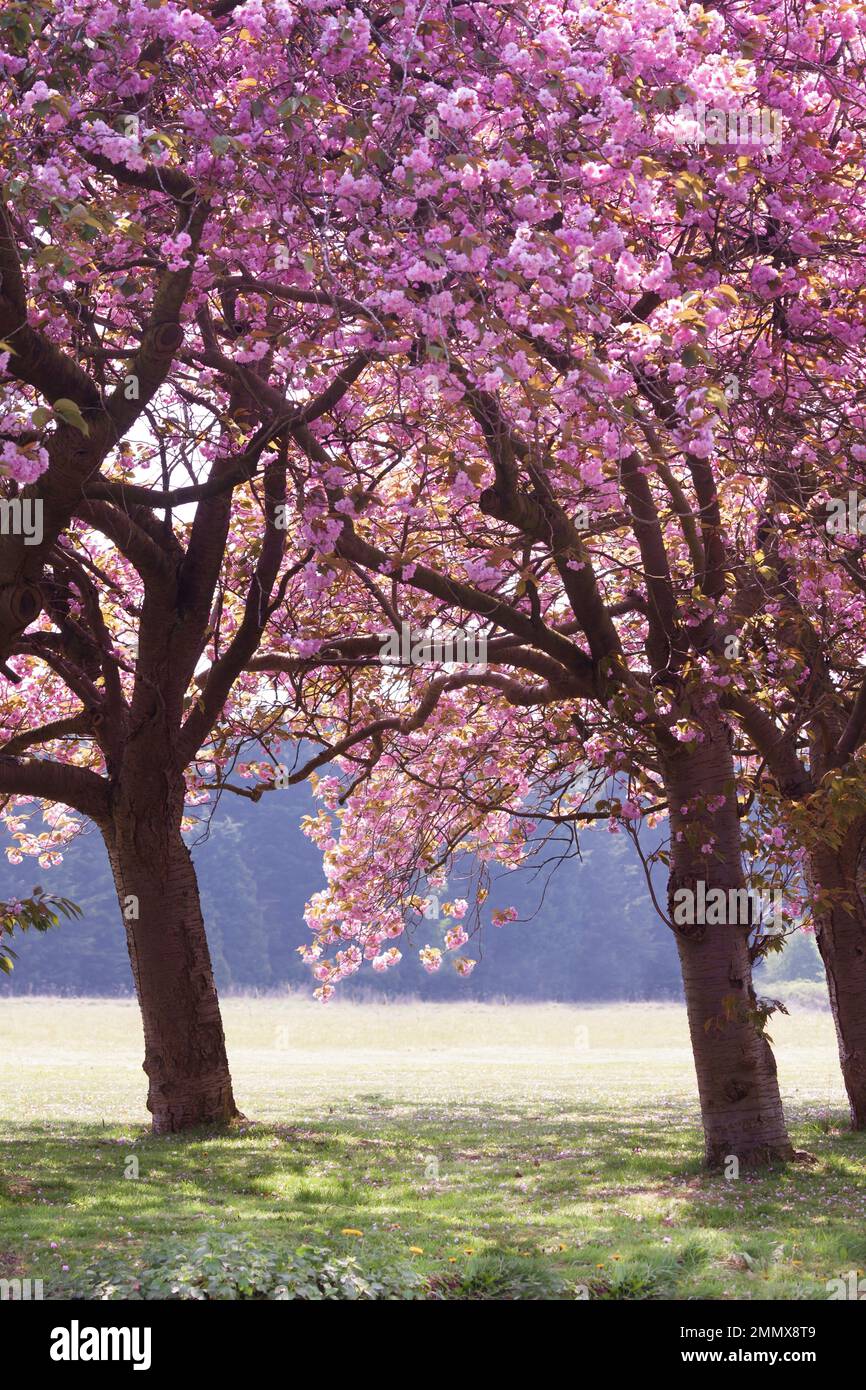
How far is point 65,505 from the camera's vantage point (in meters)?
9.11

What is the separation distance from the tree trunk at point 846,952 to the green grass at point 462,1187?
0.92 metres

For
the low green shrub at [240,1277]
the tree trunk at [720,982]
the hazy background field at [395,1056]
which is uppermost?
the tree trunk at [720,982]

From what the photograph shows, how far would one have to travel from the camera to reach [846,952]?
13789 mm

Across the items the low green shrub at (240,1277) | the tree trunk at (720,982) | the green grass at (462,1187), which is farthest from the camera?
the tree trunk at (720,982)

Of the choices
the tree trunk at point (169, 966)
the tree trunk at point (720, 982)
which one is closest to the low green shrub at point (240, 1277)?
the tree trunk at point (720, 982)

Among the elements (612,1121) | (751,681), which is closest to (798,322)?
(751,681)

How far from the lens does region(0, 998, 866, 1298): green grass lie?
788 centimetres

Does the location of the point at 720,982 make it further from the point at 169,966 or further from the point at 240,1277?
the point at 240,1277

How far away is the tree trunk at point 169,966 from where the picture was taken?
13.3 meters

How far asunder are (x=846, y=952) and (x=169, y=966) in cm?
674

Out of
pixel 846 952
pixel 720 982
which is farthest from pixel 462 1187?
pixel 846 952

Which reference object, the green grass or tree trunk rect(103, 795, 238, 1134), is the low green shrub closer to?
the green grass

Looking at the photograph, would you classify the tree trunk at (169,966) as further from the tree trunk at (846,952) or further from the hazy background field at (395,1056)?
the tree trunk at (846,952)
